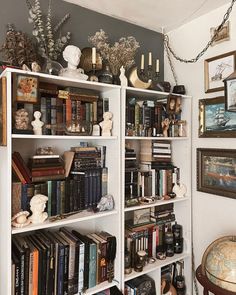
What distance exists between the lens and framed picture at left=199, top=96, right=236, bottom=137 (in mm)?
1767

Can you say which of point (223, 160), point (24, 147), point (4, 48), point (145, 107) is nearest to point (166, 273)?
point (223, 160)

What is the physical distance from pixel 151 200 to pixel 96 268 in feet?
1.99

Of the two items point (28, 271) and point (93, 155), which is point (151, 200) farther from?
point (28, 271)

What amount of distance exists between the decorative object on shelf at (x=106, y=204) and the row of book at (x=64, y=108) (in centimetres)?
49

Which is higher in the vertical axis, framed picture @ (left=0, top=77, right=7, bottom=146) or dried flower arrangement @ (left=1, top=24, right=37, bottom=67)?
dried flower arrangement @ (left=1, top=24, right=37, bottom=67)

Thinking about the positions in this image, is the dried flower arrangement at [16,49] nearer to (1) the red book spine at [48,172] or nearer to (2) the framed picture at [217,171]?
(1) the red book spine at [48,172]

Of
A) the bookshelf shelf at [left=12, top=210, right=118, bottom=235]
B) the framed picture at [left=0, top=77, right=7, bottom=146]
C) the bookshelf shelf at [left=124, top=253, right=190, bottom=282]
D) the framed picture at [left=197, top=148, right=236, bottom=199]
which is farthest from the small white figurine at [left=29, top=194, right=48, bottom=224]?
the framed picture at [left=197, top=148, right=236, bottom=199]

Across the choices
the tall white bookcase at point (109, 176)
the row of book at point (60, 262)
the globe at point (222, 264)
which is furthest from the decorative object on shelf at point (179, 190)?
the row of book at point (60, 262)

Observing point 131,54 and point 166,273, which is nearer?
point 131,54

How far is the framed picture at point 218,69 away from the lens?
69.8 inches

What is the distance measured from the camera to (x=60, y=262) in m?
1.46

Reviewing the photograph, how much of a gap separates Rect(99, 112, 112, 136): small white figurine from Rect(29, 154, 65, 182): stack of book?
354 millimetres

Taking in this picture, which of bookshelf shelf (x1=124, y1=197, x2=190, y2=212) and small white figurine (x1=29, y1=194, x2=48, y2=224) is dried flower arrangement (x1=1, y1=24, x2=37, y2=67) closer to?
small white figurine (x1=29, y1=194, x2=48, y2=224)

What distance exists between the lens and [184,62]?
2125 mm
